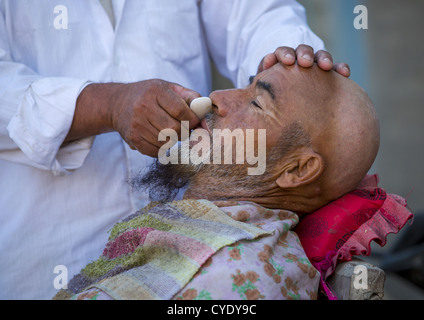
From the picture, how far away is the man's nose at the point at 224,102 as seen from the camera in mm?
1919

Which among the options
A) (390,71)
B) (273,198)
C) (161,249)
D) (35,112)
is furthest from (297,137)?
(390,71)

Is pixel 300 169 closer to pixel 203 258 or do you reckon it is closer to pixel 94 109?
pixel 203 258

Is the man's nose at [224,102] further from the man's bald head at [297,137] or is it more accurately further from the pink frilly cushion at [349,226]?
the pink frilly cushion at [349,226]

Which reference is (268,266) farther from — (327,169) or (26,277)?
(26,277)

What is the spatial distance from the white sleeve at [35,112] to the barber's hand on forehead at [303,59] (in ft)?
2.52

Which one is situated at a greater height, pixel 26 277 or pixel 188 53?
pixel 188 53

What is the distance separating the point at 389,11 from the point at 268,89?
3.37 m

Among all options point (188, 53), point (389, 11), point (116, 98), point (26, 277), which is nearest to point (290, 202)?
point (116, 98)

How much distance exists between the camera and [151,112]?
1.76 metres

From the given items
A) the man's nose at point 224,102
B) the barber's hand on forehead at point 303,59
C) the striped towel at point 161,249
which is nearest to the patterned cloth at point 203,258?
the striped towel at point 161,249

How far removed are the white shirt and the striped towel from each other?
1.11ft

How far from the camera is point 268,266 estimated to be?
5.00 feet

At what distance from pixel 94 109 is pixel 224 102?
511 mm

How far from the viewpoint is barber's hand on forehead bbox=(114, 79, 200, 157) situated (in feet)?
5.75
